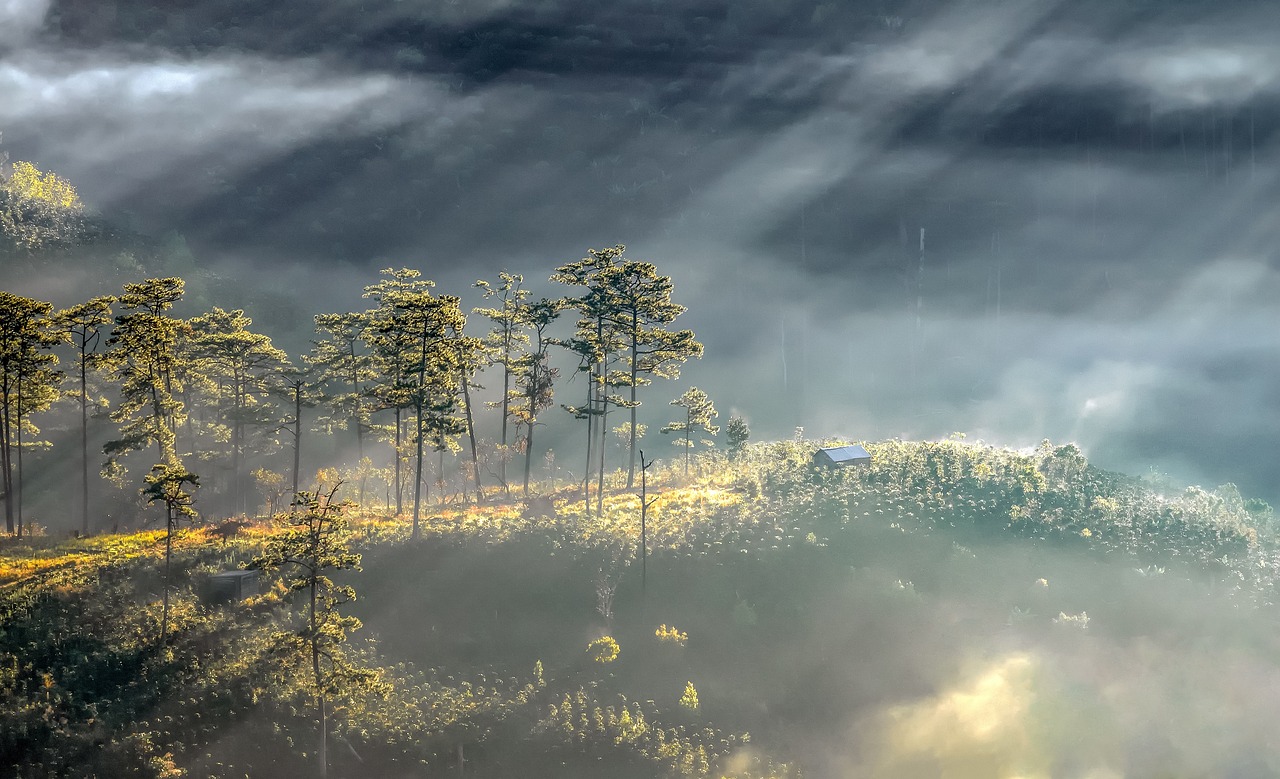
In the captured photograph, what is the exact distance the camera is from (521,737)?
42.4m

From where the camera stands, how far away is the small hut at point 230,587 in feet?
153

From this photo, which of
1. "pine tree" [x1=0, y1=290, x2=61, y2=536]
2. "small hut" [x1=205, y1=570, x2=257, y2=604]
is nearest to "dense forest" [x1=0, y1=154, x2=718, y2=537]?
"pine tree" [x1=0, y1=290, x2=61, y2=536]

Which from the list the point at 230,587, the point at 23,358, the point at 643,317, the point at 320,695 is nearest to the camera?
the point at 320,695

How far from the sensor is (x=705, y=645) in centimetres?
5109

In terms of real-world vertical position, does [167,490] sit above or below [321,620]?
above

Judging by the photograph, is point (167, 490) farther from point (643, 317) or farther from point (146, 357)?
point (643, 317)

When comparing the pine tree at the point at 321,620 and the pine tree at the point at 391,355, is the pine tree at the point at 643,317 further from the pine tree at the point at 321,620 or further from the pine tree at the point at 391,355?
the pine tree at the point at 321,620

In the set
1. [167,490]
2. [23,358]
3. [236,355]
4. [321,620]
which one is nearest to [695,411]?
[236,355]

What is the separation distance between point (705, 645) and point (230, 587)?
28.3 metres

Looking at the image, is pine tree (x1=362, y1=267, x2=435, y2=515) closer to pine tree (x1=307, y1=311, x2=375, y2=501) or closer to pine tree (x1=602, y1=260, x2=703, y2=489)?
pine tree (x1=307, y1=311, x2=375, y2=501)

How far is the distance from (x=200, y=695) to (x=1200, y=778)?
55.5 meters

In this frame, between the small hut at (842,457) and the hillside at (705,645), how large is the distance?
4.27m

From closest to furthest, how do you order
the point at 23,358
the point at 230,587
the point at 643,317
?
the point at 230,587
the point at 23,358
the point at 643,317

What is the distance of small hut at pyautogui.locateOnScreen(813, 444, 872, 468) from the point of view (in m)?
71.4
